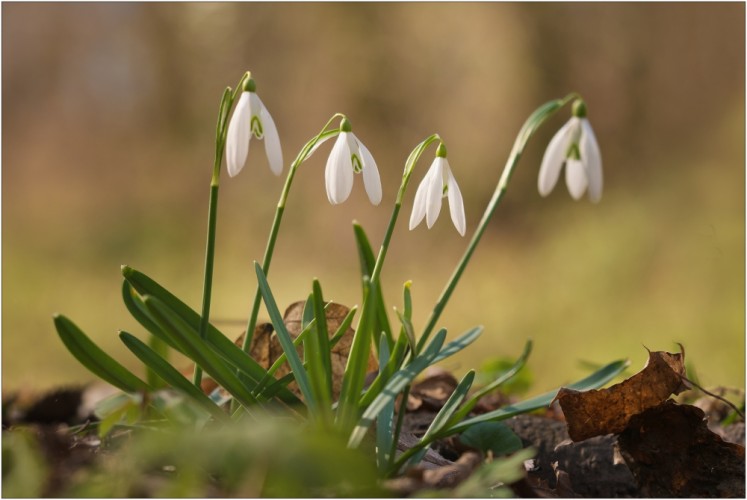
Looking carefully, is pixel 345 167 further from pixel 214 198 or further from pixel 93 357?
pixel 93 357

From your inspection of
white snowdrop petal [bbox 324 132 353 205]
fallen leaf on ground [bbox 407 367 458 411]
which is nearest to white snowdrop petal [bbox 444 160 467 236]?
white snowdrop petal [bbox 324 132 353 205]

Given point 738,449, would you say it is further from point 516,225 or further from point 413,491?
point 516,225

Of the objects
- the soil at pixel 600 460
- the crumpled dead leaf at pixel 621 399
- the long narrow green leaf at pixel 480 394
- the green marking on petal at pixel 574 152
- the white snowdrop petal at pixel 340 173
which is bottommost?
the soil at pixel 600 460

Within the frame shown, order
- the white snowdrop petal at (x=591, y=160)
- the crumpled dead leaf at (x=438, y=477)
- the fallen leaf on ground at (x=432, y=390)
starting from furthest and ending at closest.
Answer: the fallen leaf on ground at (x=432, y=390), the white snowdrop petal at (x=591, y=160), the crumpled dead leaf at (x=438, y=477)

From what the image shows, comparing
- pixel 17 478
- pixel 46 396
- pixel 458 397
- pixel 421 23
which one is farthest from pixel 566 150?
pixel 421 23

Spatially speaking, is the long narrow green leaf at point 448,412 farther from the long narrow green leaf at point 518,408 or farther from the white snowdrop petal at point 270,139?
the white snowdrop petal at point 270,139

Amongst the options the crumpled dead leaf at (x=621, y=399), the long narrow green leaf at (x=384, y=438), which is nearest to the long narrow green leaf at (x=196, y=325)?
the long narrow green leaf at (x=384, y=438)
